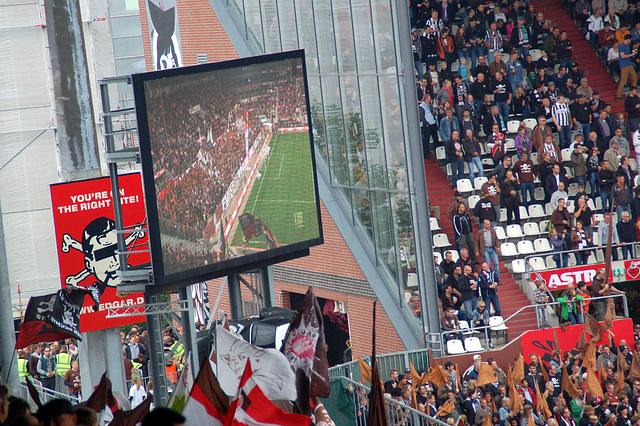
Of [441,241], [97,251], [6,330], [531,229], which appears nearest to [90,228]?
[97,251]

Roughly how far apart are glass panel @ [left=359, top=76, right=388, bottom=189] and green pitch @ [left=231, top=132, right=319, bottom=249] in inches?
252

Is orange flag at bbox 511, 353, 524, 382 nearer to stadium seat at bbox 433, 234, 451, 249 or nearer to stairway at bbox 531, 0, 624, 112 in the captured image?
stadium seat at bbox 433, 234, 451, 249

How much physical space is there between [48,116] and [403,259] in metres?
10.5

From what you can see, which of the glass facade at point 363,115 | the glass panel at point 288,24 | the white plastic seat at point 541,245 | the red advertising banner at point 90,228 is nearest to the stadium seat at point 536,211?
the white plastic seat at point 541,245

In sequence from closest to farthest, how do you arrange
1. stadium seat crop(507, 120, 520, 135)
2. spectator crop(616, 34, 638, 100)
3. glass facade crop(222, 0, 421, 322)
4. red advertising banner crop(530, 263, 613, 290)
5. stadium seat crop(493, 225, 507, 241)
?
glass facade crop(222, 0, 421, 322)
red advertising banner crop(530, 263, 613, 290)
stadium seat crop(493, 225, 507, 241)
stadium seat crop(507, 120, 520, 135)
spectator crop(616, 34, 638, 100)

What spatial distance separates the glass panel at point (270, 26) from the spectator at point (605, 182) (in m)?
8.00

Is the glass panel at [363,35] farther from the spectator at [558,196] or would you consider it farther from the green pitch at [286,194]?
the green pitch at [286,194]

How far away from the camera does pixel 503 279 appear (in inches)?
843

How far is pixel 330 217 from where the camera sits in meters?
20.9

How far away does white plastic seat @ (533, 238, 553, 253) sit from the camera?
21328 mm

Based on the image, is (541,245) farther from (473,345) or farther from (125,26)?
(125,26)

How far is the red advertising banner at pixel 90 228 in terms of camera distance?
47.1 ft


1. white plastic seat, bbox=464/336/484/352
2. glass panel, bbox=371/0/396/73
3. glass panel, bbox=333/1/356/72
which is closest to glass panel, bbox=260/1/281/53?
glass panel, bbox=333/1/356/72

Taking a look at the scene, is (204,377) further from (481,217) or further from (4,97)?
(4,97)
